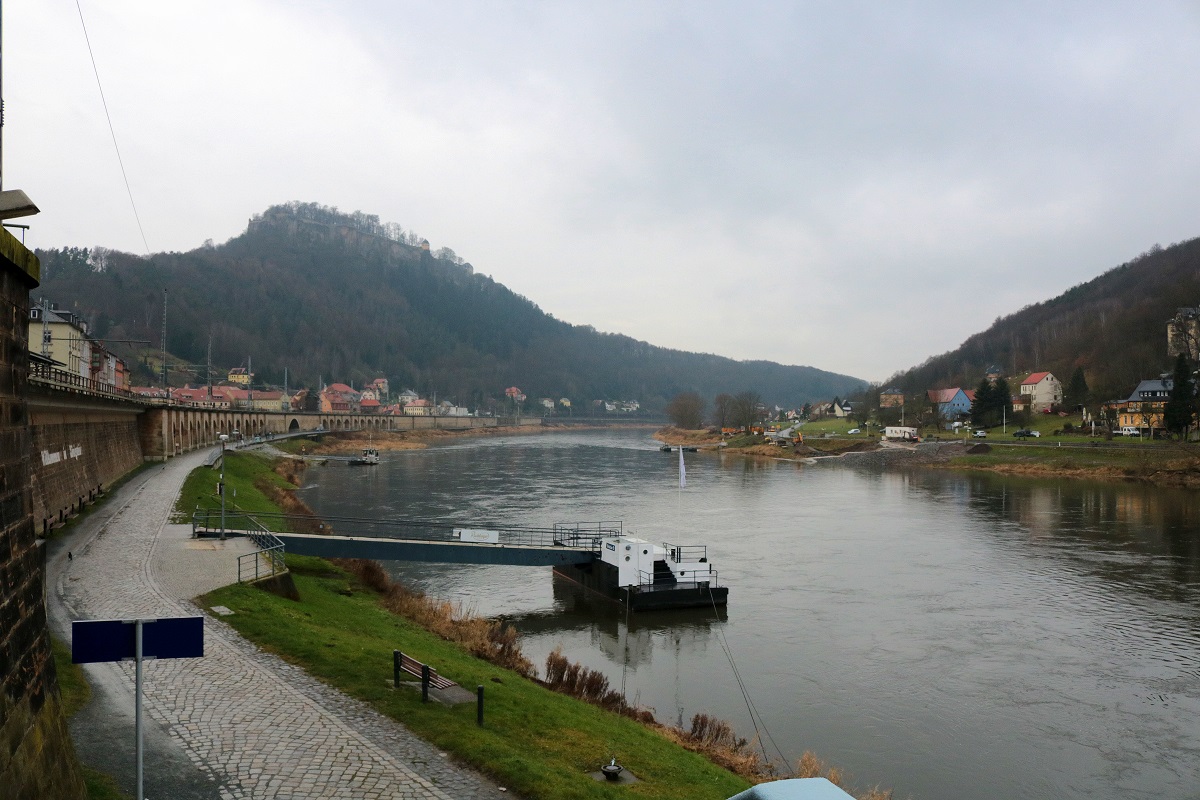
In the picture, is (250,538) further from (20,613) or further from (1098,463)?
(1098,463)

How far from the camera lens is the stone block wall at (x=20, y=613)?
6457mm

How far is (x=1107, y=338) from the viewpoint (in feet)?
426

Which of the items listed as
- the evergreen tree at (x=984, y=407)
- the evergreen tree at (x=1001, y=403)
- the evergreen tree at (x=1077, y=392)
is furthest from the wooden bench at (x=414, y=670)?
the evergreen tree at (x=1077, y=392)

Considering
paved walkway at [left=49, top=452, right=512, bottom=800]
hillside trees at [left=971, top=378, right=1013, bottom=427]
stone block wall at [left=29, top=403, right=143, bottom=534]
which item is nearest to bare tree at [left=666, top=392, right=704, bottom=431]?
hillside trees at [left=971, top=378, right=1013, bottom=427]

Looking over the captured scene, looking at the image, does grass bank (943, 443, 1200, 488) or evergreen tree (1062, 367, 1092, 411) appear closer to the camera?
grass bank (943, 443, 1200, 488)

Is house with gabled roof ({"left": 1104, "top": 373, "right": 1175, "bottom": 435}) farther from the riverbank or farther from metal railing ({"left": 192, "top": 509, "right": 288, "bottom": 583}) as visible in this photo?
metal railing ({"left": 192, "top": 509, "right": 288, "bottom": 583})

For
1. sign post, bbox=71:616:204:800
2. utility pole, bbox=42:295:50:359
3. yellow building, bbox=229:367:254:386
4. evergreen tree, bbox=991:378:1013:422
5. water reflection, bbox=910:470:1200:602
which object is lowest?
water reflection, bbox=910:470:1200:602

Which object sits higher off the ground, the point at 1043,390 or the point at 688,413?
the point at 1043,390

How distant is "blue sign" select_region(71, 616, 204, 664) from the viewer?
23.3 feet

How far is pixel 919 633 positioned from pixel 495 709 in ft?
53.9

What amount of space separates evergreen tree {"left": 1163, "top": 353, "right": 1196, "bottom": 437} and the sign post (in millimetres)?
90570

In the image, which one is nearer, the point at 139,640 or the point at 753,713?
the point at 139,640

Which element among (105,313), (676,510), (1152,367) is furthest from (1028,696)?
(105,313)

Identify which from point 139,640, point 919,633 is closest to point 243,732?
point 139,640
